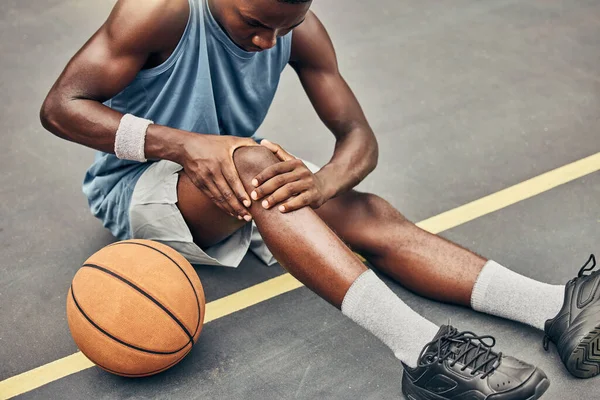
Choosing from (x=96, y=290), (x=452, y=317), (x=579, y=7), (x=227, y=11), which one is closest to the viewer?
(x=96, y=290)

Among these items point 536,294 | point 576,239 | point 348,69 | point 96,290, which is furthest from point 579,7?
point 96,290

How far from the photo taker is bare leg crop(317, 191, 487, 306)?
10.5ft

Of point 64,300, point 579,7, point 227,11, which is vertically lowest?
point 64,300

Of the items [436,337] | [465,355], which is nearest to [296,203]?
[436,337]

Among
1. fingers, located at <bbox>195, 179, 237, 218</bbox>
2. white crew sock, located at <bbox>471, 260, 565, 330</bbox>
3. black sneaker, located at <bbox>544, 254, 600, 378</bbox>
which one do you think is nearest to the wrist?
fingers, located at <bbox>195, 179, 237, 218</bbox>

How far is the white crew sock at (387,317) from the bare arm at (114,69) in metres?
0.84

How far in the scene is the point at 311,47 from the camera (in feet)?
11.2

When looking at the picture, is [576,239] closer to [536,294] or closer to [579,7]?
[536,294]

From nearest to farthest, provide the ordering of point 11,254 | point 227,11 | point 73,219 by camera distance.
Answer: point 227,11 → point 11,254 → point 73,219

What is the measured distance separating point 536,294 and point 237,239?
120 centimetres

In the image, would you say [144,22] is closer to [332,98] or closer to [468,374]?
[332,98]

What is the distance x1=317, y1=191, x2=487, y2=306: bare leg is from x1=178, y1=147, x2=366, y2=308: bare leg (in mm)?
574

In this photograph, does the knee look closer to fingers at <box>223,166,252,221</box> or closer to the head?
fingers at <box>223,166,252,221</box>

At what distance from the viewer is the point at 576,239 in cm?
373
